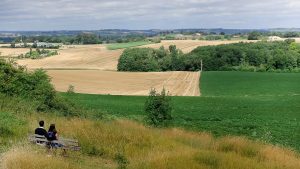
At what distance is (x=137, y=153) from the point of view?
41.6 ft

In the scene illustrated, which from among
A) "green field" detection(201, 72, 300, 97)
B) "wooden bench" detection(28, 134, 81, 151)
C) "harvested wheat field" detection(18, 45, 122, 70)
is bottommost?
"green field" detection(201, 72, 300, 97)

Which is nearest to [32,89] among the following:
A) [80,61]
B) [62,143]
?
[62,143]

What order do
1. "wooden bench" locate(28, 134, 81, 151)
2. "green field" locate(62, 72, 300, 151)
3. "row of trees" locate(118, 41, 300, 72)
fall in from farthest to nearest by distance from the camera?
"row of trees" locate(118, 41, 300, 72), "green field" locate(62, 72, 300, 151), "wooden bench" locate(28, 134, 81, 151)

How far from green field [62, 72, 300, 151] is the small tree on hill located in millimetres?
5670

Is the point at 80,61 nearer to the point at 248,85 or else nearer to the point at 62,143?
the point at 248,85

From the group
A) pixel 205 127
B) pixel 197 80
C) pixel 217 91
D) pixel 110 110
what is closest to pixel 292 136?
pixel 205 127

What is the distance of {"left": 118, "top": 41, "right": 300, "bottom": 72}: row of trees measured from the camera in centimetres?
10094

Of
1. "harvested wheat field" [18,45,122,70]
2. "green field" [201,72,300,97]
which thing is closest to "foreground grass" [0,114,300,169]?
"green field" [201,72,300,97]

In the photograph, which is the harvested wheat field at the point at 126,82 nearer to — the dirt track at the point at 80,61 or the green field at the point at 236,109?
the green field at the point at 236,109

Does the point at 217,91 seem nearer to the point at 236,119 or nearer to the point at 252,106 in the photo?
the point at 252,106

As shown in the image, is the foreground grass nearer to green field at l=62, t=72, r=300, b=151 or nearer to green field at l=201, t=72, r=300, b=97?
green field at l=62, t=72, r=300, b=151

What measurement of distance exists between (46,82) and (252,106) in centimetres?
2842

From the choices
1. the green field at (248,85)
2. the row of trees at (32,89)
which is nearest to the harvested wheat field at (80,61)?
the green field at (248,85)

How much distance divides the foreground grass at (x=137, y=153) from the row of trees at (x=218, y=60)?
8390cm
